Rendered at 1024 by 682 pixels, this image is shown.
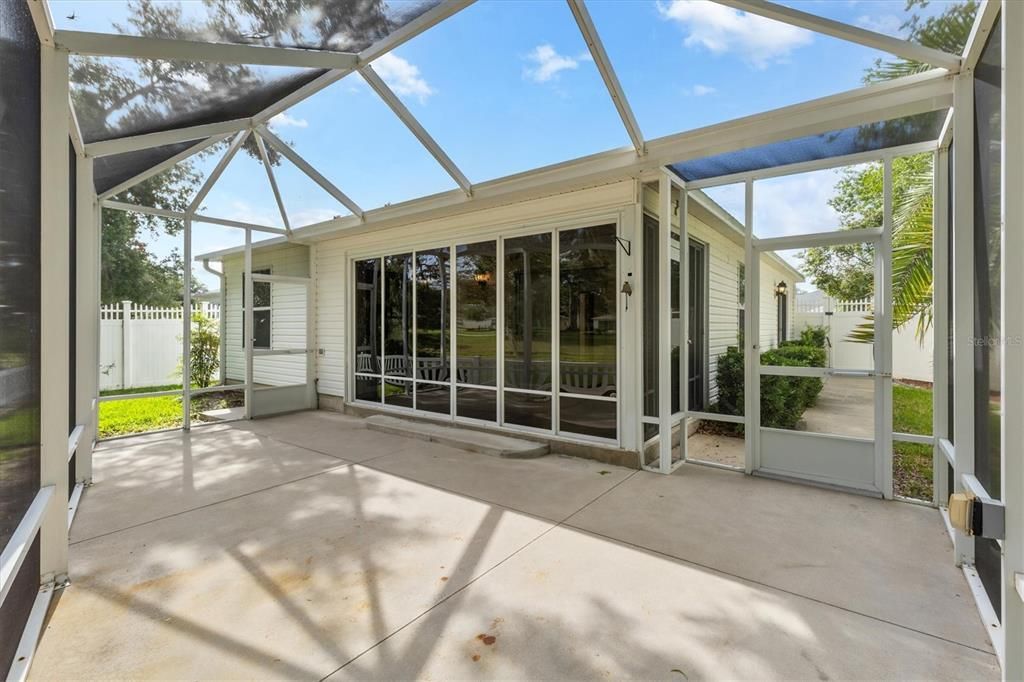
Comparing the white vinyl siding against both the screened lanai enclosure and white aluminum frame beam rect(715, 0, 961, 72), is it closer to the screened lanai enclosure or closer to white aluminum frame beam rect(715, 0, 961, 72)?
the screened lanai enclosure

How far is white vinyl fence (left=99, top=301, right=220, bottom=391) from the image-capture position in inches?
237

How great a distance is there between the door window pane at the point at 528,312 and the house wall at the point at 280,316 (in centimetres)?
404

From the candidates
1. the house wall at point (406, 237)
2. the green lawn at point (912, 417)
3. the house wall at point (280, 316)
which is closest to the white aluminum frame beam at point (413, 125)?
the house wall at point (406, 237)

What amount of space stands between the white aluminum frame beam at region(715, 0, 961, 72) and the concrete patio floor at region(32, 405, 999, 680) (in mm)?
2910

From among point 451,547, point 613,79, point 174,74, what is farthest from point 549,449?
point 174,74

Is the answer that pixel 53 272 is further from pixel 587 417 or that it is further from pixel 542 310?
pixel 587 417

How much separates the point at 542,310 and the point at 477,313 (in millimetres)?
954

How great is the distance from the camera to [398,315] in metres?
6.61

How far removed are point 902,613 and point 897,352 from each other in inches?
98.4

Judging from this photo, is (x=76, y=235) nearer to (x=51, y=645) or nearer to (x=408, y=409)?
(x=51, y=645)

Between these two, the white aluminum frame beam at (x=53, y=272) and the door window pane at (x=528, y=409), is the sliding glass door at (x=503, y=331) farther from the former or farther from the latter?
the white aluminum frame beam at (x=53, y=272)

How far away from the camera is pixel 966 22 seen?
2.29 meters

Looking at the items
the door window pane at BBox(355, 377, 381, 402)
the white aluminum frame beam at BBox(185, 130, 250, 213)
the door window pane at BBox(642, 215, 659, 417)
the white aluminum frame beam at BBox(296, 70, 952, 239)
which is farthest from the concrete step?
the white aluminum frame beam at BBox(185, 130, 250, 213)

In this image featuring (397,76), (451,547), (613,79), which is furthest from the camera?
(397,76)
